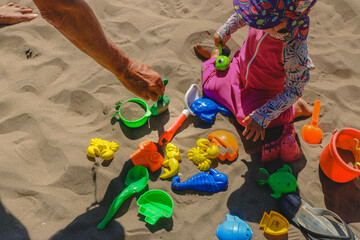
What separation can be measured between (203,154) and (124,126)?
0.65 meters

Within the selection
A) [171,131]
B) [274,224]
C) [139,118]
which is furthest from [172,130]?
[274,224]

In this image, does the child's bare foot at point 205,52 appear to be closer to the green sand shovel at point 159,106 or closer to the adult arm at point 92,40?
the green sand shovel at point 159,106

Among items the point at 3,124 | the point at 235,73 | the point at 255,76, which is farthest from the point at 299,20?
the point at 3,124

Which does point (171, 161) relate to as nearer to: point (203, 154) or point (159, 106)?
point (203, 154)

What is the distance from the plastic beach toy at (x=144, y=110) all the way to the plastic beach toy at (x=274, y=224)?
3.40 ft

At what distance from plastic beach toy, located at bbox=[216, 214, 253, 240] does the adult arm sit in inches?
33.7

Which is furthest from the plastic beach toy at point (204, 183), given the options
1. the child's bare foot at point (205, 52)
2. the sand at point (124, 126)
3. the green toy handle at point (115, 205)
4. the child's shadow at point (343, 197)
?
the child's bare foot at point (205, 52)

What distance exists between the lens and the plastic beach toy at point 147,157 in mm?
1840

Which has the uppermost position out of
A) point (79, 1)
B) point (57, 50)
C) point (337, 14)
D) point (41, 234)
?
point (79, 1)

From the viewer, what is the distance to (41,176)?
1810mm

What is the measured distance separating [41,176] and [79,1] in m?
1.13

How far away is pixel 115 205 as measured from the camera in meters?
1.67

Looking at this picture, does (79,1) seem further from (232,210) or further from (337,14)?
(337,14)

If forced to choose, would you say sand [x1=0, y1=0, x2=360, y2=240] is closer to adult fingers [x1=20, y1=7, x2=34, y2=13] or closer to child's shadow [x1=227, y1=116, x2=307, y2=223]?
child's shadow [x1=227, y1=116, x2=307, y2=223]
